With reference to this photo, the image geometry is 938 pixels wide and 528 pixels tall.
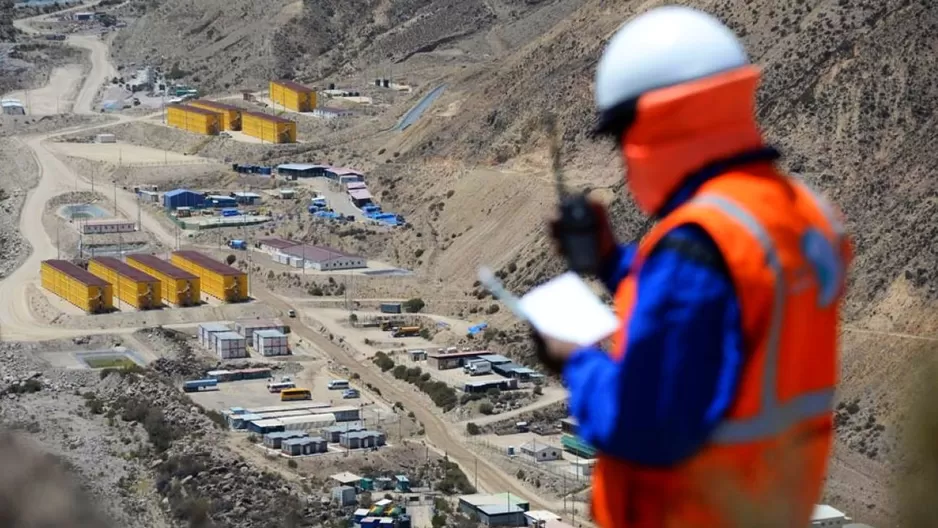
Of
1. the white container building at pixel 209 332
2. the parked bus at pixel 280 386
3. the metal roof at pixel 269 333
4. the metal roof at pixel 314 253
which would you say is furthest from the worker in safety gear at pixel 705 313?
the metal roof at pixel 314 253

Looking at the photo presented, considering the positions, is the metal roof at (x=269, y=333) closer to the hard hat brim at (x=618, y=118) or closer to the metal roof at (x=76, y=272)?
the metal roof at (x=76, y=272)

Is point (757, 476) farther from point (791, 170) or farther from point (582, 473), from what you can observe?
point (791, 170)

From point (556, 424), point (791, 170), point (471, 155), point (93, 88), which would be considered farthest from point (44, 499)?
point (93, 88)

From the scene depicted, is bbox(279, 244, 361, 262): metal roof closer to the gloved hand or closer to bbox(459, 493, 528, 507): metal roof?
bbox(459, 493, 528, 507): metal roof

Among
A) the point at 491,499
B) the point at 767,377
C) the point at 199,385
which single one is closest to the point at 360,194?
the point at 199,385

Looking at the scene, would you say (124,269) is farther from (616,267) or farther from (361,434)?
(616,267)
